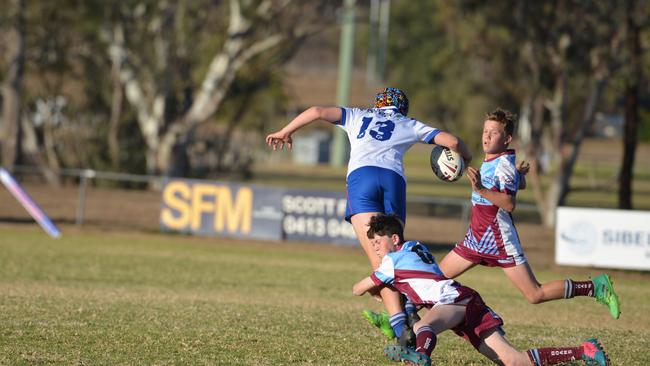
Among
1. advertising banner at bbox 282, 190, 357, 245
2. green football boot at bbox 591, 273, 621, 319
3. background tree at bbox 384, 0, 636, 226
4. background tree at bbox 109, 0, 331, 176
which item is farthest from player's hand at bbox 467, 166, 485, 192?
background tree at bbox 109, 0, 331, 176

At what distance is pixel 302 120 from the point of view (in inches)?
339

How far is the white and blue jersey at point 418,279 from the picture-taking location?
294 inches

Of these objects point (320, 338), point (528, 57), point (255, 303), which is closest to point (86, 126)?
point (528, 57)

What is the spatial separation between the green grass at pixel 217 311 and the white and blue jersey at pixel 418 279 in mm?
949

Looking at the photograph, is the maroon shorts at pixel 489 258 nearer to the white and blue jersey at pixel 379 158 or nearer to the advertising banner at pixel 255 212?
the white and blue jersey at pixel 379 158

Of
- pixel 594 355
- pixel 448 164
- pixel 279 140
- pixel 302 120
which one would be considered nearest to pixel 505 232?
pixel 448 164

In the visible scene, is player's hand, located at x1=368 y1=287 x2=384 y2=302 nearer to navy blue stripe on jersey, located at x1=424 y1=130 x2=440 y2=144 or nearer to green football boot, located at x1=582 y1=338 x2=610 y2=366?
navy blue stripe on jersey, located at x1=424 y1=130 x2=440 y2=144

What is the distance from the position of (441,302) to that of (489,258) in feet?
3.70

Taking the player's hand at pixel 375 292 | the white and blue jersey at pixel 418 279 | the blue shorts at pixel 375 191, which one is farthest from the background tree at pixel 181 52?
the white and blue jersey at pixel 418 279

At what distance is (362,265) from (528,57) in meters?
13.1

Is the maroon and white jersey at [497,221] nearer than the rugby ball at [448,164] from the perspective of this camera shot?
Yes

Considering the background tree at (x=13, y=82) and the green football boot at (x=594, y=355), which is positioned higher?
the background tree at (x=13, y=82)

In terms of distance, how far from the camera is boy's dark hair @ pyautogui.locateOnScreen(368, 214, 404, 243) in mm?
7755

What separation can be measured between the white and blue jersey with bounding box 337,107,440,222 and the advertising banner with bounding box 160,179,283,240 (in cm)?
1415
